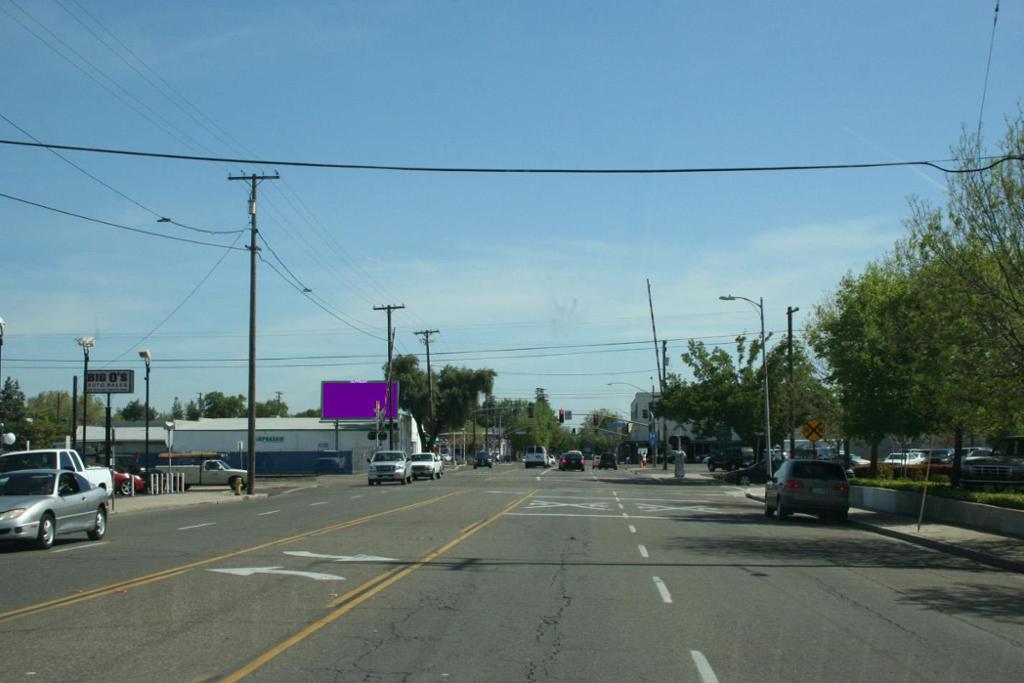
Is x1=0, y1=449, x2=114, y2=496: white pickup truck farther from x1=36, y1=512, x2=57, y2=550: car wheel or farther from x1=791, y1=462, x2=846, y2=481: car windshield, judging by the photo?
x1=791, y1=462, x2=846, y2=481: car windshield

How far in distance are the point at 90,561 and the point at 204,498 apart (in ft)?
78.2

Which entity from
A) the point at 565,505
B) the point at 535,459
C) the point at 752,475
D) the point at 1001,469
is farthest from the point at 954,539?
the point at 535,459

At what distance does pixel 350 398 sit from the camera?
3688 inches

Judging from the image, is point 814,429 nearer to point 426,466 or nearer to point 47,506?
point 47,506

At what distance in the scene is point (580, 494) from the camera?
134 feet

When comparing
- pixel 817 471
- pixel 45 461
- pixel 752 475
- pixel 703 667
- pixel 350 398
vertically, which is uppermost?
pixel 350 398

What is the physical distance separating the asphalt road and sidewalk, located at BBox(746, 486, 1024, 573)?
54cm

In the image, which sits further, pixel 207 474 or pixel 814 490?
pixel 207 474

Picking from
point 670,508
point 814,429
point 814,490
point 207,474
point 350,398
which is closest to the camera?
point 814,490

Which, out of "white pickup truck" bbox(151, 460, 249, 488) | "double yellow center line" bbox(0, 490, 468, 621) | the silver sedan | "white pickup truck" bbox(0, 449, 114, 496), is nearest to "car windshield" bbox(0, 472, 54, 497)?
the silver sedan

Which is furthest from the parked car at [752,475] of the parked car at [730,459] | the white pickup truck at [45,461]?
the white pickup truck at [45,461]

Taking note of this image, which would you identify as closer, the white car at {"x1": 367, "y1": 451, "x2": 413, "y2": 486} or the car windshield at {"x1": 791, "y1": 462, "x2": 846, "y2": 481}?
the car windshield at {"x1": 791, "y1": 462, "x2": 846, "y2": 481}

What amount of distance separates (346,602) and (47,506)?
9532 mm

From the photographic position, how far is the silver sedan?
18.4m
